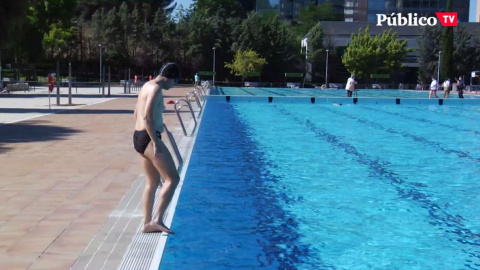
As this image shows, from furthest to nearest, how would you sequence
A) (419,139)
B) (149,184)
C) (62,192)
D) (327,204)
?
(419,139), (327,204), (62,192), (149,184)

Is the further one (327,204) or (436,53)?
(436,53)

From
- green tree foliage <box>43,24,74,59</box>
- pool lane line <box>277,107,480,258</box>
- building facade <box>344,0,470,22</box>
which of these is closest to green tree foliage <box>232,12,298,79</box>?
green tree foliage <box>43,24,74,59</box>

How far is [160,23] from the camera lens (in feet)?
226

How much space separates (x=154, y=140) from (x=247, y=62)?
5845 cm

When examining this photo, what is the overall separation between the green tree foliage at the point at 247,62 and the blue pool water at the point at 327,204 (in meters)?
49.2

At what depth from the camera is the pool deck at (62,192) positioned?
448 cm

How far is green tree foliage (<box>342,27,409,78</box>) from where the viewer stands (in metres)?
62.3

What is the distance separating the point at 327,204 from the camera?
6926 millimetres

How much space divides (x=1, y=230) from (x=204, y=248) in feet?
5.94

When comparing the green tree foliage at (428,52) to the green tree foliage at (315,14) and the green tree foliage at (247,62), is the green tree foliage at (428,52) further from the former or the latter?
the green tree foliage at (315,14)

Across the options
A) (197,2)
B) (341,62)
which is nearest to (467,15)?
(341,62)

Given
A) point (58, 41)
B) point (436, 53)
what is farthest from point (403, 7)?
point (58, 41)

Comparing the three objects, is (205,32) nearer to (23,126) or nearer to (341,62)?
(341,62)

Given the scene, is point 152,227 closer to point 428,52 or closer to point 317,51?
point 428,52
